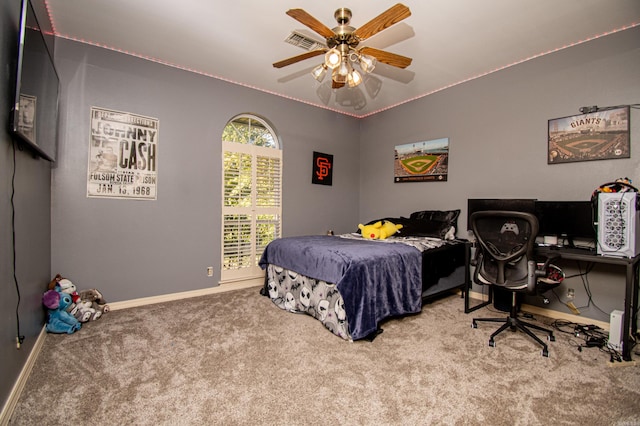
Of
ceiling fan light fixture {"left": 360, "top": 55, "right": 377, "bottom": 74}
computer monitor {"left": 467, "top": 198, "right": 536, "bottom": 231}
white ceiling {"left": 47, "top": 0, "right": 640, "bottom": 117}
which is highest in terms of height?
white ceiling {"left": 47, "top": 0, "right": 640, "bottom": 117}

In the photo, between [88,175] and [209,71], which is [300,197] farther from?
[88,175]

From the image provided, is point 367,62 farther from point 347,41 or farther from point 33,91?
point 33,91

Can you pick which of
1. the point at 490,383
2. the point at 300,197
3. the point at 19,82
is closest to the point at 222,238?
the point at 300,197

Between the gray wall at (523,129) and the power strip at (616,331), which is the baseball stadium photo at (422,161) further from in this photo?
the power strip at (616,331)

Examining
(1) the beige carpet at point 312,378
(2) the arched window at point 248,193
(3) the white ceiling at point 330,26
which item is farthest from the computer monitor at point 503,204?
(2) the arched window at point 248,193

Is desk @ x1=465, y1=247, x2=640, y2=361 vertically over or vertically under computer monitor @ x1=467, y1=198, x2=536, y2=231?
under

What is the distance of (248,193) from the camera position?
13.4 ft

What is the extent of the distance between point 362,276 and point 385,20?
1.96 m

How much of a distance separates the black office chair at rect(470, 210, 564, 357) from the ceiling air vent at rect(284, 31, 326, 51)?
6.51 ft

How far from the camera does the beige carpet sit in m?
1.56

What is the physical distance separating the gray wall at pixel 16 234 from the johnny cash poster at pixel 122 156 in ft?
1.98

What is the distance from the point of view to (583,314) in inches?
112

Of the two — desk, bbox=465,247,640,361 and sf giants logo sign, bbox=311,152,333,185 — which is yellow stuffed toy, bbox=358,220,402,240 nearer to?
sf giants logo sign, bbox=311,152,333,185

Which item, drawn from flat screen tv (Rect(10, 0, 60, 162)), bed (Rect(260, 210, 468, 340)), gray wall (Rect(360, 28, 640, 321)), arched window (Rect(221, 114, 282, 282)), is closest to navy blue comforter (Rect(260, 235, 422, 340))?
bed (Rect(260, 210, 468, 340))
